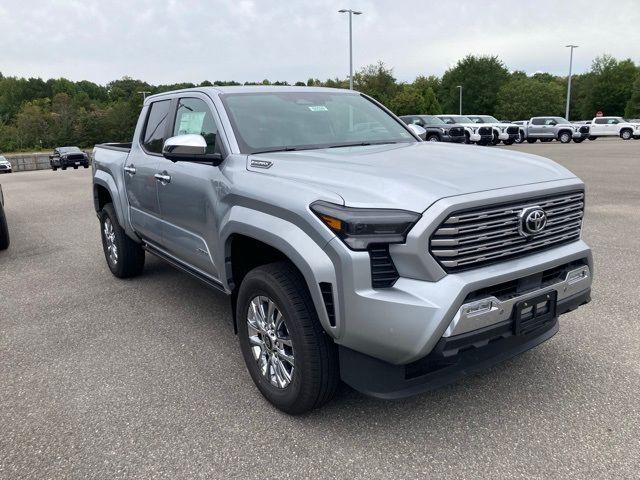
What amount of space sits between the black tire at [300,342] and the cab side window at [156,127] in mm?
2115

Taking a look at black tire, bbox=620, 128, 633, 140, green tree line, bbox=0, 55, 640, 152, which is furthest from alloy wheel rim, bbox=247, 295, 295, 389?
green tree line, bbox=0, 55, 640, 152

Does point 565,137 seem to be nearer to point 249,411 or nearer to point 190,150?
point 190,150

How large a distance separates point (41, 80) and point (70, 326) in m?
151

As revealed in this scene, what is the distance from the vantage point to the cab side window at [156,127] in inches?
182

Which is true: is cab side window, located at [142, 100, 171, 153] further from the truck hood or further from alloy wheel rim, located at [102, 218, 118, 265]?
the truck hood

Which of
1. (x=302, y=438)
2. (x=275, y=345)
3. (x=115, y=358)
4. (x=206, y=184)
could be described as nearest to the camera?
(x=302, y=438)

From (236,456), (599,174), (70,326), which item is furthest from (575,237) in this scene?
(599,174)

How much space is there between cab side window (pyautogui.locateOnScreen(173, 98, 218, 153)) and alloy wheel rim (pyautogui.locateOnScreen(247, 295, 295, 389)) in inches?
46.7

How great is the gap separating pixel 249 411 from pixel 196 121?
216 cm

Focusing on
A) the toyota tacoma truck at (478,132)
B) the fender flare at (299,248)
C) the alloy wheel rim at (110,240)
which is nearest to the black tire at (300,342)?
the fender flare at (299,248)

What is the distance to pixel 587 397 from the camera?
124 inches

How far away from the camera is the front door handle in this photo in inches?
163

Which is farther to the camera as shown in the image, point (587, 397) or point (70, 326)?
point (70, 326)

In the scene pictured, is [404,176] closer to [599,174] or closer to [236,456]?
[236,456]
